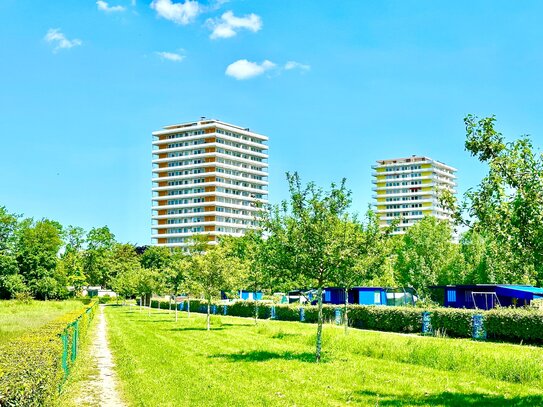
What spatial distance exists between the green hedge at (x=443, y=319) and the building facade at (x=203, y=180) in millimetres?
109459

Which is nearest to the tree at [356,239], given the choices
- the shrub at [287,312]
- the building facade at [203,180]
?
the shrub at [287,312]

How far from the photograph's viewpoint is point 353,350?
81.4 feet

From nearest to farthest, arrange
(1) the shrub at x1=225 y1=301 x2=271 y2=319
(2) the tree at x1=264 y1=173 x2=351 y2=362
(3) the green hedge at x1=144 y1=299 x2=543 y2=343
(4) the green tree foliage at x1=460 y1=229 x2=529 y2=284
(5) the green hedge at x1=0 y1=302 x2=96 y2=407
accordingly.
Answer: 1. (5) the green hedge at x1=0 y1=302 x2=96 y2=407
2. (2) the tree at x1=264 y1=173 x2=351 y2=362
3. (3) the green hedge at x1=144 y1=299 x2=543 y2=343
4. (1) the shrub at x1=225 y1=301 x2=271 y2=319
5. (4) the green tree foliage at x1=460 y1=229 x2=529 y2=284

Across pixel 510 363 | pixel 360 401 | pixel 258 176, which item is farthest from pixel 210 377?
pixel 258 176

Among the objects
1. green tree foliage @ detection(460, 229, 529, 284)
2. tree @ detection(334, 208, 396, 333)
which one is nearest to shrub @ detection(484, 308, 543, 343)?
tree @ detection(334, 208, 396, 333)

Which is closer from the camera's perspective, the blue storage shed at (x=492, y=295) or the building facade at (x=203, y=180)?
the blue storage shed at (x=492, y=295)

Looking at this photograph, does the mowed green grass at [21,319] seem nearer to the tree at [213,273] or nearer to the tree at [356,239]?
the tree at [213,273]

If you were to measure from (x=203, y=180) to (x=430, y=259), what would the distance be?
8158cm

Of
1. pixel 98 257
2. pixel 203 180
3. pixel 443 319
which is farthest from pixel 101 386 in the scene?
pixel 203 180

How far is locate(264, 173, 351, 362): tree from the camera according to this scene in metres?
22.6

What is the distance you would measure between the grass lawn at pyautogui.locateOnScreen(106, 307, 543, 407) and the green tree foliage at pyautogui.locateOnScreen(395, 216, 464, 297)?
69923 mm

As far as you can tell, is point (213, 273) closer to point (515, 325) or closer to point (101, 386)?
point (515, 325)

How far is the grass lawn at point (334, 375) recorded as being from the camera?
15.3 meters

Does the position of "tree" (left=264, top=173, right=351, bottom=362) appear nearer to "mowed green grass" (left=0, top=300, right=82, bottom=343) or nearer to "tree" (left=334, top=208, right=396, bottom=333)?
"tree" (left=334, top=208, right=396, bottom=333)
